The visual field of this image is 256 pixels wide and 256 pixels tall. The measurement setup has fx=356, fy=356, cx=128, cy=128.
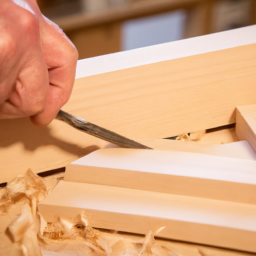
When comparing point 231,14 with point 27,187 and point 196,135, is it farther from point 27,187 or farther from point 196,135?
point 27,187

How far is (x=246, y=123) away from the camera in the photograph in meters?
0.75

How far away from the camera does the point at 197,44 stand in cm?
78

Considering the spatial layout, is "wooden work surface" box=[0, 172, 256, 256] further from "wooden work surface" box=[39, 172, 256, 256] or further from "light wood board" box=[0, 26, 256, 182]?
"light wood board" box=[0, 26, 256, 182]

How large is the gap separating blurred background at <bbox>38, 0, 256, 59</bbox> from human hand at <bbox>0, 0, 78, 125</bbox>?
1995mm

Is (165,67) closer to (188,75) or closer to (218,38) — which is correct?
(188,75)

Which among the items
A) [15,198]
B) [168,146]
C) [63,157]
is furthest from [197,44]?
[15,198]

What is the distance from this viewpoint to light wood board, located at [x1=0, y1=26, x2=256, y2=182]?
73cm

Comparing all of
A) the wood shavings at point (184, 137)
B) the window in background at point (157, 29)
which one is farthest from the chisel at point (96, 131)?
the window in background at point (157, 29)

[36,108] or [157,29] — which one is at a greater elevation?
[157,29]

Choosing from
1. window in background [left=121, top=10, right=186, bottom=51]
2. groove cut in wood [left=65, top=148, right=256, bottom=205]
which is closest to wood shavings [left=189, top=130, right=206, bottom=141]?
groove cut in wood [left=65, top=148, right=256, bottom=205]

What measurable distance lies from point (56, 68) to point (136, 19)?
7.84 ft

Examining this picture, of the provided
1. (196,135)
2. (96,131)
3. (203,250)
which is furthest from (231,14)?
(203,250)

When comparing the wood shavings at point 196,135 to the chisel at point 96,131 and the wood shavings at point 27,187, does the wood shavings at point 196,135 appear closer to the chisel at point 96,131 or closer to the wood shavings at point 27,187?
the chisel at point 96,131

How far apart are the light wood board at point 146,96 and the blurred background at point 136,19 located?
1.92 meters
